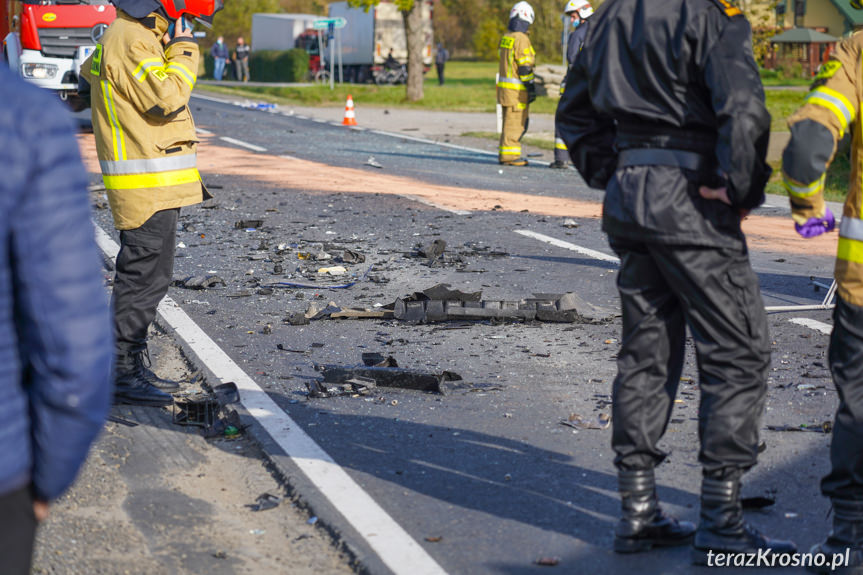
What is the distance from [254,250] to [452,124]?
1707 centimetres

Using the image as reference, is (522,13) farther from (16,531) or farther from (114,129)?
(16,531)

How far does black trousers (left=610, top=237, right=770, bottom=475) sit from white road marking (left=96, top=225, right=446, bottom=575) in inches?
31.1

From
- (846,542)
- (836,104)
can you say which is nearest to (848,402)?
(846,542)

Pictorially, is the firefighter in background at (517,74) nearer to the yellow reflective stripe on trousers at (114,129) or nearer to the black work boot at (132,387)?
the yellow reflective stripe on trousers at (114,129)

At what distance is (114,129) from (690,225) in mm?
3154

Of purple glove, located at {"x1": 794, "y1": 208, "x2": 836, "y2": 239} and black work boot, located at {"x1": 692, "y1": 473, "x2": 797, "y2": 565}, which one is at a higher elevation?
purple glove, located at {"x1": 794, "y1": 208, "x2": 836, "y2": 239}

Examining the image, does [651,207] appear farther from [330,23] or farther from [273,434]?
[330,23]

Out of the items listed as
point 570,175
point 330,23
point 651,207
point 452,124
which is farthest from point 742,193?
point 330,23

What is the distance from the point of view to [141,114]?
5.41 m

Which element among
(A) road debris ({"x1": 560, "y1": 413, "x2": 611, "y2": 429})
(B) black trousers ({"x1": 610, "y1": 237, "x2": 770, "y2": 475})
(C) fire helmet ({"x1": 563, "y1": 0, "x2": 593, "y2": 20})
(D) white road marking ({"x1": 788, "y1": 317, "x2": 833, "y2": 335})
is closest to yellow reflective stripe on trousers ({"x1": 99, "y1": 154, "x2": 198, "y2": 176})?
(A) road debris ({"x1": 560, "y1": 413, "x2": 611, "y2": 429})

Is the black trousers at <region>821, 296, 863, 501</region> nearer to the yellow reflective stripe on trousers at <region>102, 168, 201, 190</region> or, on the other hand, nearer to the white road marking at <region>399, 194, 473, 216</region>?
the yellow reflective stripe on trousers at <region>102, 168, 201, 190</region>

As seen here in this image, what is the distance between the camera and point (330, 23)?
42.8m

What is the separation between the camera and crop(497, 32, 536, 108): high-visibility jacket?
16.5 m

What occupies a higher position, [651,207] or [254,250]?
[651,207]
